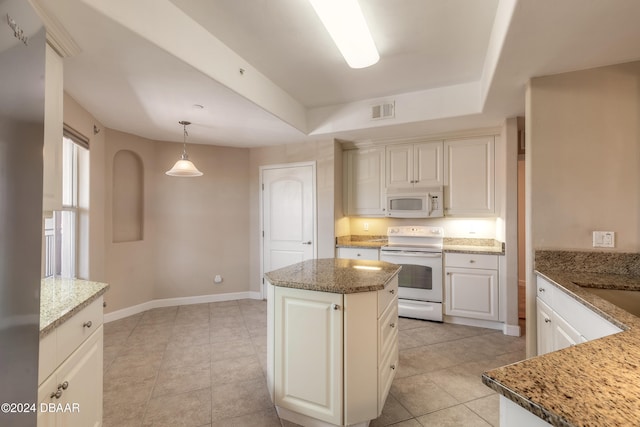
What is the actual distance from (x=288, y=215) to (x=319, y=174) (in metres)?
0.75

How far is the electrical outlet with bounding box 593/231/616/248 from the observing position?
1.98m

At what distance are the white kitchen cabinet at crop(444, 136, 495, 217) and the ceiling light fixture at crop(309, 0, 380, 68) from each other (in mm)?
2181

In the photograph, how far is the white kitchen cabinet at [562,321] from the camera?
4.39 ft

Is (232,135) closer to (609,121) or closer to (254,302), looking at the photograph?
(254,302)

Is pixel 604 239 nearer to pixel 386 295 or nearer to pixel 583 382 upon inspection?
pixel 386 295

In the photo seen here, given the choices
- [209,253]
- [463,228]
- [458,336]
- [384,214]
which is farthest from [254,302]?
[463,228]

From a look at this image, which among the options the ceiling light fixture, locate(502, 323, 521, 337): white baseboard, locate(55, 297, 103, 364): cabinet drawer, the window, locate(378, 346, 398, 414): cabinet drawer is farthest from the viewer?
locate(502, 323, 521, 337): white baseboard

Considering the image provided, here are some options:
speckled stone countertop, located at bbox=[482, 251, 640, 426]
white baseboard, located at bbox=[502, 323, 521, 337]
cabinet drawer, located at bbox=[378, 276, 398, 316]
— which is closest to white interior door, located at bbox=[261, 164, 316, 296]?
cabinet drawer, located at bbox=[378, 276, 398, 316]

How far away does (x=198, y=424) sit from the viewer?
1.79 m

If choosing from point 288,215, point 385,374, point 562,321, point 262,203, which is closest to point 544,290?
point 562,321

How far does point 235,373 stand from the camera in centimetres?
236

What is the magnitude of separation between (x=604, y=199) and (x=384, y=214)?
2.28 metres

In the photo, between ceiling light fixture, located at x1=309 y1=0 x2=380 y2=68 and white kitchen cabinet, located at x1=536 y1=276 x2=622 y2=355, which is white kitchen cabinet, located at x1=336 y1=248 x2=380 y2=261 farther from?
ceiling light fixture, located at x1=309 y1=0 x2=380 y2=68

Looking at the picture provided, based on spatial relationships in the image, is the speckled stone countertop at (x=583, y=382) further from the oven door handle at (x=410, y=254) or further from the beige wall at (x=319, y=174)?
the beige wall at (x=319, y=174)
